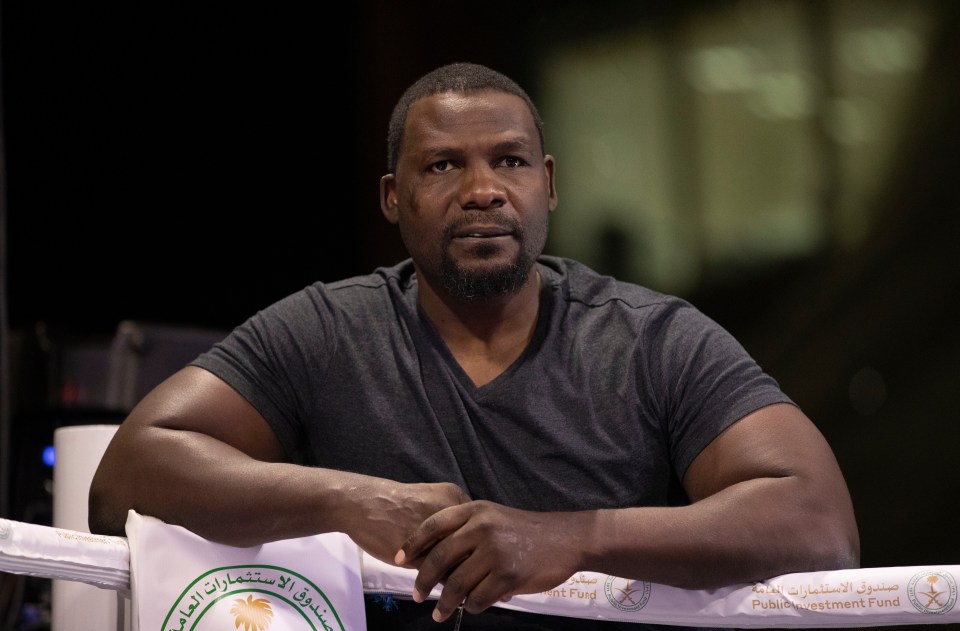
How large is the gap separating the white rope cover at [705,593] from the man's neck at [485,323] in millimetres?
409

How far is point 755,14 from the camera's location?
10.4 feet

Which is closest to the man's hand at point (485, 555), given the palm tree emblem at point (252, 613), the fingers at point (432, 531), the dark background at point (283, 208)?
the fingers at point (432, 531)

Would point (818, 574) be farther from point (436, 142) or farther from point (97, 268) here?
point (97, 268)

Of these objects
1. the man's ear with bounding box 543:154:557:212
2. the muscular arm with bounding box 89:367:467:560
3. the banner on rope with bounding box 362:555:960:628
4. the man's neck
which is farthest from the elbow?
the man's ear with bounding box 543:154:557:212

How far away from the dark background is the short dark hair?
5.68ft

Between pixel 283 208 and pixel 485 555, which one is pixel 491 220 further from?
pixel 283 208

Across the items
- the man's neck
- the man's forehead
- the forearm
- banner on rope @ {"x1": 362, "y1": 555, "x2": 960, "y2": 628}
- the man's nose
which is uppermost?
the man's forehead

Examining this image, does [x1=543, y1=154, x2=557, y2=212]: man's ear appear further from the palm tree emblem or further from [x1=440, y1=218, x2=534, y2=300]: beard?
the palm tree emblem

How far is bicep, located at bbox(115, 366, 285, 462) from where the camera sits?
50.1 inches

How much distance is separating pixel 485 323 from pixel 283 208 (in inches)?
80.4

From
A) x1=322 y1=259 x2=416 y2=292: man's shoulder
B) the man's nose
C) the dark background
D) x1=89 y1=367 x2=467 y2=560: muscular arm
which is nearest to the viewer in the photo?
x1=89 y1=367 x2=467 y2=560: muscular arm

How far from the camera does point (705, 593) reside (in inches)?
42.9

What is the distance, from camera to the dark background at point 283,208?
9.74ft

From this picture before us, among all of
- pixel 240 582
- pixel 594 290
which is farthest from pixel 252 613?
pixel 594 290
